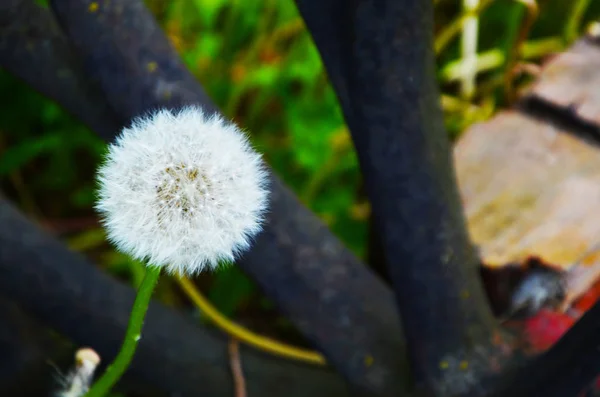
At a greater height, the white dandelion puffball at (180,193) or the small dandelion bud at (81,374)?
the white dandelion puffball at (180,193)

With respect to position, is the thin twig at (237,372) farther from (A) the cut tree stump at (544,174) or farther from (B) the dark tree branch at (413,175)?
(A) the cut tree stump at (544,174)

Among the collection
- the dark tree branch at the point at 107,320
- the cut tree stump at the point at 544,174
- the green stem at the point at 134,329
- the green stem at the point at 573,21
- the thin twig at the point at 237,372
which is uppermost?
the green stem at the point at 134,329

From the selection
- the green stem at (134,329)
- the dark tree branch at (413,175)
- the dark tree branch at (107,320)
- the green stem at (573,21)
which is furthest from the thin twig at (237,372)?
the green stem at (573,21)

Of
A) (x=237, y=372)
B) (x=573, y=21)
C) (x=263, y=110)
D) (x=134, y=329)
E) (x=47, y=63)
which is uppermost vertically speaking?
(x=47, y=63)

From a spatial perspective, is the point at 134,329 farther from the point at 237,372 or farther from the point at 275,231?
the point at 237,372

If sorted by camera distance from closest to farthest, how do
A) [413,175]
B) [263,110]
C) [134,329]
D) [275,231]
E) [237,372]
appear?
1. [134,329]
2. [413,175]
3. [275,231]
4. [237,372]
5. [263,110]

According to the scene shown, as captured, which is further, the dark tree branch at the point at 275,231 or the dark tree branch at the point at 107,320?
the dark tree branch at the point at 107,320

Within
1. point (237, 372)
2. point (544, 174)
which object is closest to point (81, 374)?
point (237, 372)
